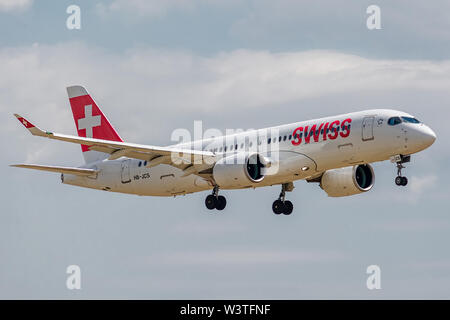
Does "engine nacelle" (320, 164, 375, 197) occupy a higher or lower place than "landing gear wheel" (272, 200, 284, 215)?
higher

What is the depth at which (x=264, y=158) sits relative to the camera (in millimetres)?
65562

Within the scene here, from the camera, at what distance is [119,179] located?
240ft

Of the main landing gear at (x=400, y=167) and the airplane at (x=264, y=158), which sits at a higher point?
the airplane at (x=264, y=158)

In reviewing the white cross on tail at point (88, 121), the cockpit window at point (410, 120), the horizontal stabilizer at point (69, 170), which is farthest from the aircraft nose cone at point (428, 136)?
the white cross on tail at point (88, 121)

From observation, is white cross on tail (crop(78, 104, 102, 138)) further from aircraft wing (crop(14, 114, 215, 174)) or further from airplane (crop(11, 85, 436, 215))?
aircraft wing (crop(14, 114, 215, 174))

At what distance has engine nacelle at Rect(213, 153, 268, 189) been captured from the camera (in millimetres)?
64938

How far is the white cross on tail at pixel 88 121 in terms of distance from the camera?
258 feet

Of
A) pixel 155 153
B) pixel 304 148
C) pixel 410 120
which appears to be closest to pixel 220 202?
pixel 155 153

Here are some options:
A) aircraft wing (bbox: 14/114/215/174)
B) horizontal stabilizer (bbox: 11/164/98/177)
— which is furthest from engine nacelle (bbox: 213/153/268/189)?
horizontal stabilizer (bbox: 11/164/98/177)

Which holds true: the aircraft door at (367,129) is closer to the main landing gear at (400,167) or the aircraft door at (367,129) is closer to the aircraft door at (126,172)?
the main landing gear at (400,167)

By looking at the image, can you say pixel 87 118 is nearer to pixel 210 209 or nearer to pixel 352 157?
pixel 210 209

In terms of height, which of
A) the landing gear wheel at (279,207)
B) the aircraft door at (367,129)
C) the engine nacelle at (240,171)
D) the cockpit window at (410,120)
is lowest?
the landing gear wheel at (279,207)

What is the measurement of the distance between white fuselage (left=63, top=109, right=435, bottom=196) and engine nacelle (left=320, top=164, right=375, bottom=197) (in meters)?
1.44

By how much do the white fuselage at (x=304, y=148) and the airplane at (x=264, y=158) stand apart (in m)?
0.06
